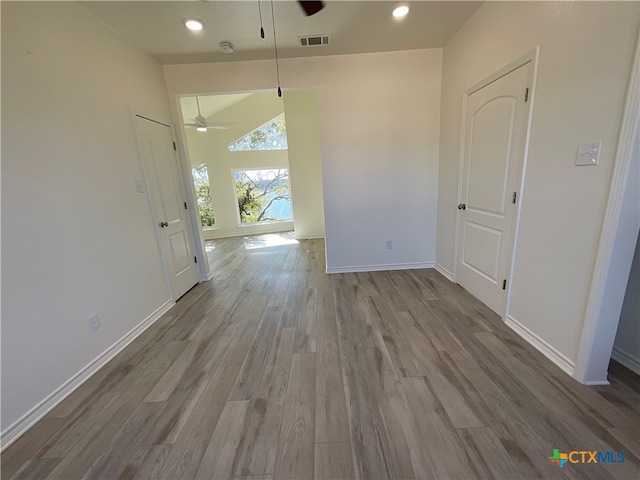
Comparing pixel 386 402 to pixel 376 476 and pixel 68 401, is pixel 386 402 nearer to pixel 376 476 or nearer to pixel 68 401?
pixel 376 476

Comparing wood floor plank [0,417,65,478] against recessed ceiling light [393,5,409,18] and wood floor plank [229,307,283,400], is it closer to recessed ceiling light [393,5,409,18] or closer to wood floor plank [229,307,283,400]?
wood floor plank [229,307,283,400]

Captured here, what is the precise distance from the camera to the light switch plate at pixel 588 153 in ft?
4.46

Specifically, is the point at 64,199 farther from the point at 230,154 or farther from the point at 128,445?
the point at 230,154

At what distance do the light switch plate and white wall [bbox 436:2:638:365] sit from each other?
28mm

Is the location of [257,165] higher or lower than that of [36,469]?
higher

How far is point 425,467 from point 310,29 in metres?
3.33

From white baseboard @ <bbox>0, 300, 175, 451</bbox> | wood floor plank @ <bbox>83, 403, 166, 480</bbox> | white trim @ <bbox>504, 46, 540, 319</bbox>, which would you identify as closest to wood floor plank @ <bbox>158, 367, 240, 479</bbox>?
wood floor plank @ <bbox>83, 403, 166, 480</bbox>

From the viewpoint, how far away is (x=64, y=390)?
5.38 ft

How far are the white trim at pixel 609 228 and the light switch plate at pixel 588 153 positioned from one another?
10 centimetres

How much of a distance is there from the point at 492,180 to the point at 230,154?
606 centimetres

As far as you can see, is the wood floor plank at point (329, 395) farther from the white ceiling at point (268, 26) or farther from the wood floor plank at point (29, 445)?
the white ceiling at point (268, 26)

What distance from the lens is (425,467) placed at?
112cm

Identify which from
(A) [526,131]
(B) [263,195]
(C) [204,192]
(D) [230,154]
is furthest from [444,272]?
(C) [204,192]

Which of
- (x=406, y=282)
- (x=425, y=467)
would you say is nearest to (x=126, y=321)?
(x=425, y=467)
